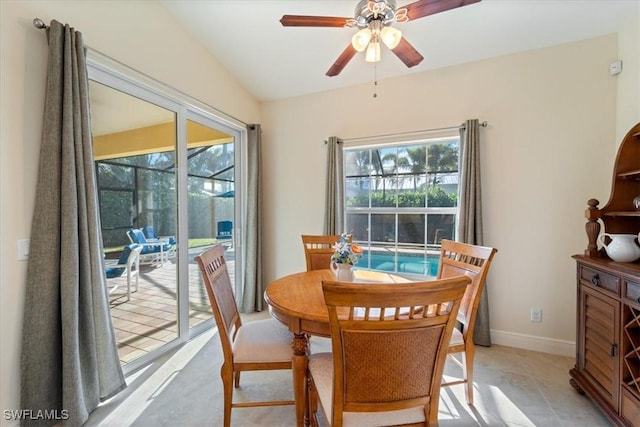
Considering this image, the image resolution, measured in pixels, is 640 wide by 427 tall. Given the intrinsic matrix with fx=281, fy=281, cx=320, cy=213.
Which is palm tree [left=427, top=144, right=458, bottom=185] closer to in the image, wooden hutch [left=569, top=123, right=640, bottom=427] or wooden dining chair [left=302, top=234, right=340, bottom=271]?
wooden hutch [left=569, top=123, right=640, bottom=427]

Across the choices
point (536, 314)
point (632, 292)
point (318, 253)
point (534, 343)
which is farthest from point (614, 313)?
point (318, 253)

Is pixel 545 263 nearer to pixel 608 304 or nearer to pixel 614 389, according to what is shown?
pixel 608 304

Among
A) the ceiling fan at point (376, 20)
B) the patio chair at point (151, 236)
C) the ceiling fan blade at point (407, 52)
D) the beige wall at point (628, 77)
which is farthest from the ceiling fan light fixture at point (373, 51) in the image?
the patio chair at point (151, 236)

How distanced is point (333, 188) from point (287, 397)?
2113 millimetres

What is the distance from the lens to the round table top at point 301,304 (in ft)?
4.66

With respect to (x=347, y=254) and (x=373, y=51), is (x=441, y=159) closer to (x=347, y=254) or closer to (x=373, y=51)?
(x=373, y=51)

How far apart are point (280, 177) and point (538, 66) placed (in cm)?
292

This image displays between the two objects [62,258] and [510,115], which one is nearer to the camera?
[62,258]

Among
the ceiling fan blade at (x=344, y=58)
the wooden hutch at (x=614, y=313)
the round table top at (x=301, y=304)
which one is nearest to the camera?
the round table top at (x=301, y=304)

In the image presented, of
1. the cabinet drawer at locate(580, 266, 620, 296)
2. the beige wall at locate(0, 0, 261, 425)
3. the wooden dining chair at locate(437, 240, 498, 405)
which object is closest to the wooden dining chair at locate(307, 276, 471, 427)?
the wooden dining chair at locate(437, 240, 498, 405)

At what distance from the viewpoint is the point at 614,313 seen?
5.45 feet

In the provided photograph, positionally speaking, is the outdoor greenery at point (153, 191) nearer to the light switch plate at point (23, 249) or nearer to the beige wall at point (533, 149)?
the light switch plate at point (23, 249)

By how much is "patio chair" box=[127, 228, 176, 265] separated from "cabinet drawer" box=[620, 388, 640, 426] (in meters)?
3.38

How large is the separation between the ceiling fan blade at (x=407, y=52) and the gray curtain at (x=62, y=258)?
79.8 inches
